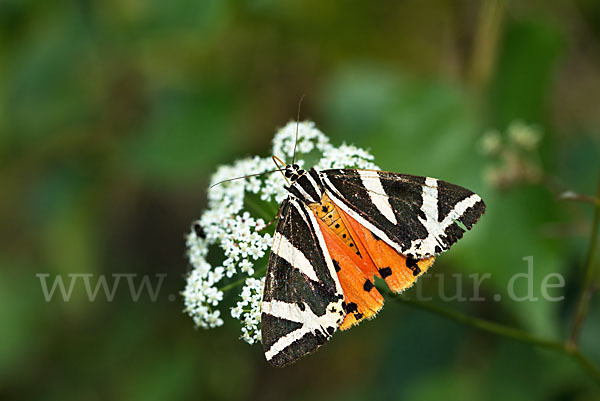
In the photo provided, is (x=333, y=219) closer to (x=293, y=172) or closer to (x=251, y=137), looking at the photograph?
(x=293, y=172)

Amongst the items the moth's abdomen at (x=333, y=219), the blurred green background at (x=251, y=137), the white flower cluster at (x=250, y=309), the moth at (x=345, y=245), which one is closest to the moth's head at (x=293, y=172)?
the moth at (x=345, y=245)

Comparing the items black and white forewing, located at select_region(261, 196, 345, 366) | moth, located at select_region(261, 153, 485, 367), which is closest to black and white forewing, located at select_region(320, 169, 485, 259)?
moth, located at select_region(261, 153, 485, 367)

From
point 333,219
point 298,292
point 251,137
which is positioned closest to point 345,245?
point 333,219

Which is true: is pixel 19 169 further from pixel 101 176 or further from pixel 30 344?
pixel 30 344

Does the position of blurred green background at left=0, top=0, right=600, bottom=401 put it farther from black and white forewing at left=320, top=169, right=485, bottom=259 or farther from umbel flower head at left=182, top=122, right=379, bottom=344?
black and white forewing at left=320, top=169, right=485, bottom=259

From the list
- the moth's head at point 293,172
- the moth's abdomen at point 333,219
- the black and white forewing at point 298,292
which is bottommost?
the black and white forewing at point 298,292

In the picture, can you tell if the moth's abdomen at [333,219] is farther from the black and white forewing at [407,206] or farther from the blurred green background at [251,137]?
the blurred green background at [251,137]
